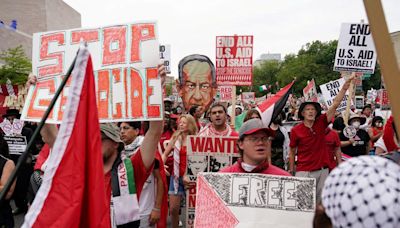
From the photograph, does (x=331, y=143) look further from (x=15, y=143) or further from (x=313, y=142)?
(x=15, y=143)

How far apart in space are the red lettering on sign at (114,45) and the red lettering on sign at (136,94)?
0.51ft

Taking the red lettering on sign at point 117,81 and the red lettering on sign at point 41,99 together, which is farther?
the red lettering on sign at point 117,81

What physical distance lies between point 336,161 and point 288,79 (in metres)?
73.5

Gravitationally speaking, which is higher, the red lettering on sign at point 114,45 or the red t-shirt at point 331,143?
the red lettering on sign at point 114,45

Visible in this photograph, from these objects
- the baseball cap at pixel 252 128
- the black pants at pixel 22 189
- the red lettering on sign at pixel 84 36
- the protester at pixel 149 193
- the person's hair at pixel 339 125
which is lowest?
the black pants at pixel 22 189

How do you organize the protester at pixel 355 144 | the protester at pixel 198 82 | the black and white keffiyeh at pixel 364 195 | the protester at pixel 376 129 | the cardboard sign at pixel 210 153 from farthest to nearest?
the protester at pixel 376 129, the protester at pixel 355 144, the protester at pixel 198 82, the cardboard sign at pixel 210 153, the black and white keffiyeh at pixel 364 195

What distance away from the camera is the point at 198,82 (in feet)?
18.7

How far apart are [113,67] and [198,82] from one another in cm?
263

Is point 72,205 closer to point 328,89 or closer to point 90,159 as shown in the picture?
point 90,159

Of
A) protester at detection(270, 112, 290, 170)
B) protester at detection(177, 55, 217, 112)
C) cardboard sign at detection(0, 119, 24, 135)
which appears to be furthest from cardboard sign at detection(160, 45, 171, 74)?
protester at detection(177, 55, 217, 112)

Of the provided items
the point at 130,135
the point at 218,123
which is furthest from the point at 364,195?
the point at 218,123

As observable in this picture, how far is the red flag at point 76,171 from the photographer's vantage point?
1.98 m

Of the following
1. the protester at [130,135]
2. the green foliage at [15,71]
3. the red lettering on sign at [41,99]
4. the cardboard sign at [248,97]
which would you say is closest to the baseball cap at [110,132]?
the red lettering on sign at [41,99]

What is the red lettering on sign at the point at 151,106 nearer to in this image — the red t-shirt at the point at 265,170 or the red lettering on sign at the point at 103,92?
the red lettering on sign at the point at 103,92
